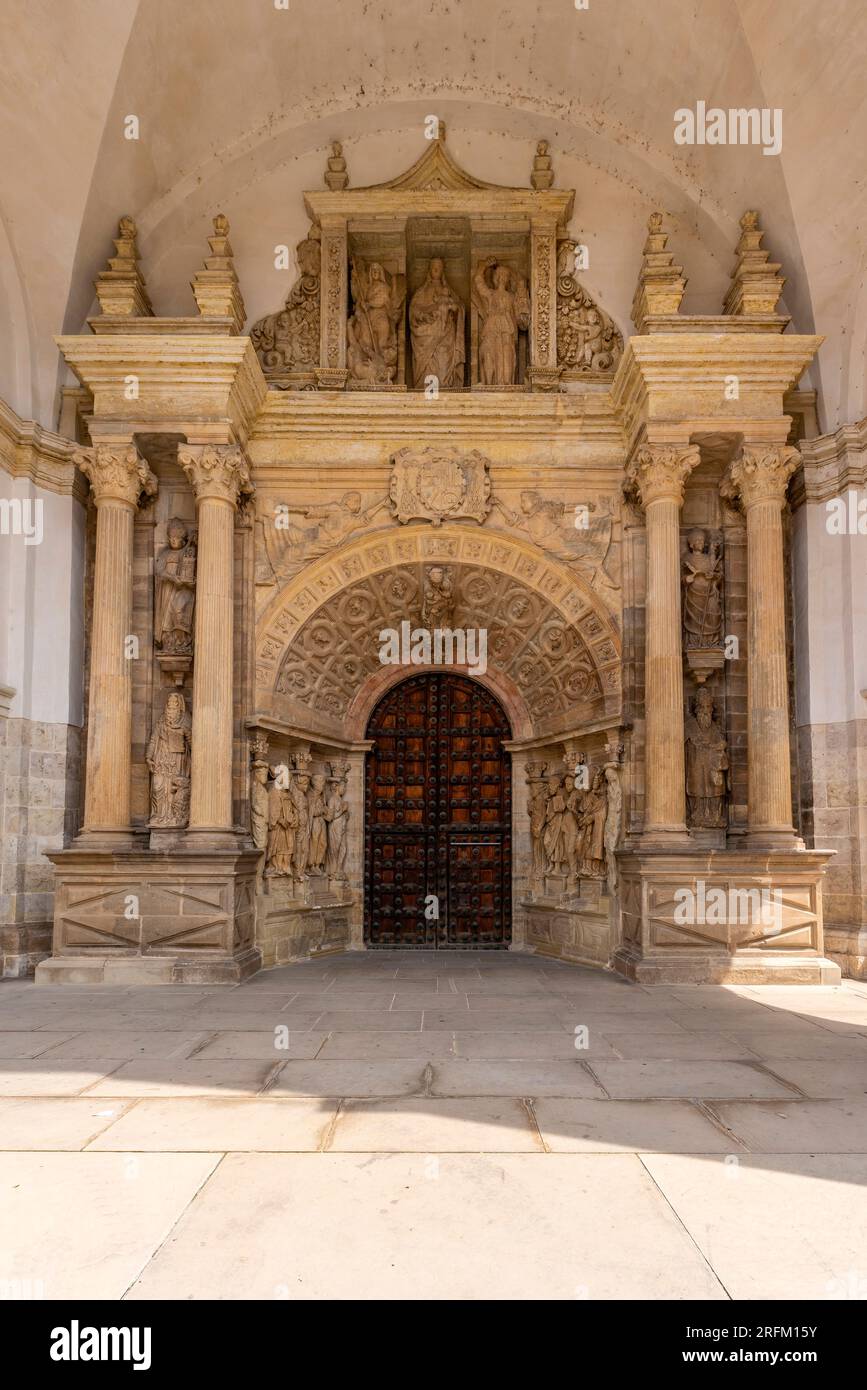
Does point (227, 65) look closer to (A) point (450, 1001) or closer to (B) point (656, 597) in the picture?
(B) point (656, 597)

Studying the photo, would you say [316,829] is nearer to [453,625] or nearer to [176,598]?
[453,625]

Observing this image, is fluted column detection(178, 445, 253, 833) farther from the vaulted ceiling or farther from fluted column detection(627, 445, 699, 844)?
fluted column detection(627, 445, 699, 844)

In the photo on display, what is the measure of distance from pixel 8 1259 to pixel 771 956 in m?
7.34

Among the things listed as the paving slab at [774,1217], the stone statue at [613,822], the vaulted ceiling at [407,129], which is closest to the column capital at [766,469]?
the vaulted ceiling at [407,129]

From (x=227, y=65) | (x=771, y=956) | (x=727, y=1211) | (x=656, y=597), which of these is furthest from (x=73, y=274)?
(x=727, y=1211)

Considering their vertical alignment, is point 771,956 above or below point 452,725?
below

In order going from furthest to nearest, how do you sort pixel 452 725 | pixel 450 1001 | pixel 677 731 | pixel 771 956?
pixel 452 725 → pixel 677 731 → pixel 771 956 → pixel 450 1001

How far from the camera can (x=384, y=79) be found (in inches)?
440

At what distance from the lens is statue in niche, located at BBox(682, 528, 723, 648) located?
10125 mm

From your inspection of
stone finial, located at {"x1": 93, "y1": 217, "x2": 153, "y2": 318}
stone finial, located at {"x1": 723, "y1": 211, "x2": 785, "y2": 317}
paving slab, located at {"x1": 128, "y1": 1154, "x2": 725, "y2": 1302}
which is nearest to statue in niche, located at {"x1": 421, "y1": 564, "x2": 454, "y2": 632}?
stone finial, located at {"x1": 723, "y1": 211, "x2": 785, "y2": 317}

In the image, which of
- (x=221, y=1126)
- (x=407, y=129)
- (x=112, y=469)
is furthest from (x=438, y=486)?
(x=221, y=1126)

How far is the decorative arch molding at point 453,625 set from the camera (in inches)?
416

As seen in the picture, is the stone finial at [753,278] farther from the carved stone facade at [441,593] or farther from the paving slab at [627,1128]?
the paving slab at [627,1128]

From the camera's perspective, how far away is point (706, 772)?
1001 centimetres
